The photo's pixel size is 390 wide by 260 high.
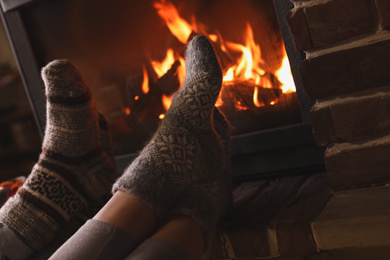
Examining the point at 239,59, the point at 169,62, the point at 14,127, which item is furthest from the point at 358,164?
the point at 14,127

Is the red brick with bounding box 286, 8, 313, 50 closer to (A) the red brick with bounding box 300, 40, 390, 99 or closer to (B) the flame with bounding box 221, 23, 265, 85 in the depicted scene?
(A) the red brick with bounding box 300, 40, 390, 99

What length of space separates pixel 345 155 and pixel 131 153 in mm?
588

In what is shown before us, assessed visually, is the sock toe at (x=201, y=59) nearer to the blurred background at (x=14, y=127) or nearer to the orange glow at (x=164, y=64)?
the orange glow at (x=164, y=64)

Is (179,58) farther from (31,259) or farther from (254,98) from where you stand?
(31,259)

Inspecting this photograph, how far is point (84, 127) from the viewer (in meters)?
0.90

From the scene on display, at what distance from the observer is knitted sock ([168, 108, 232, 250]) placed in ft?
2.25

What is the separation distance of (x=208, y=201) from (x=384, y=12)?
0.41 metres

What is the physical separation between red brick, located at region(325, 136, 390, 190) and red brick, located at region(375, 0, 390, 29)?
0.19 m

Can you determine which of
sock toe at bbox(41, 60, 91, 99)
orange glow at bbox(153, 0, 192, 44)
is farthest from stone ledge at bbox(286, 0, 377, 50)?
sock toe at bbox(41, 60, 91, 99)

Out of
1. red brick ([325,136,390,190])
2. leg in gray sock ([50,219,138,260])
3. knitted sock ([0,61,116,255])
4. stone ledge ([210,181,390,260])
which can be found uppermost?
knitted sock ([0,61,116,255])

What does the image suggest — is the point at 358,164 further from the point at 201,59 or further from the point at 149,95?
the point at 149,95

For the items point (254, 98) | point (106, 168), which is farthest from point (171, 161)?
point (254, 98)

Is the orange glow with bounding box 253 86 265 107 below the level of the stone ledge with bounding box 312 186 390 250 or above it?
above

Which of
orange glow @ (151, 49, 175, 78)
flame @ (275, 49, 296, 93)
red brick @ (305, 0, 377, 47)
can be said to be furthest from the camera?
orange glow @ (151, 49, 175, 78)
